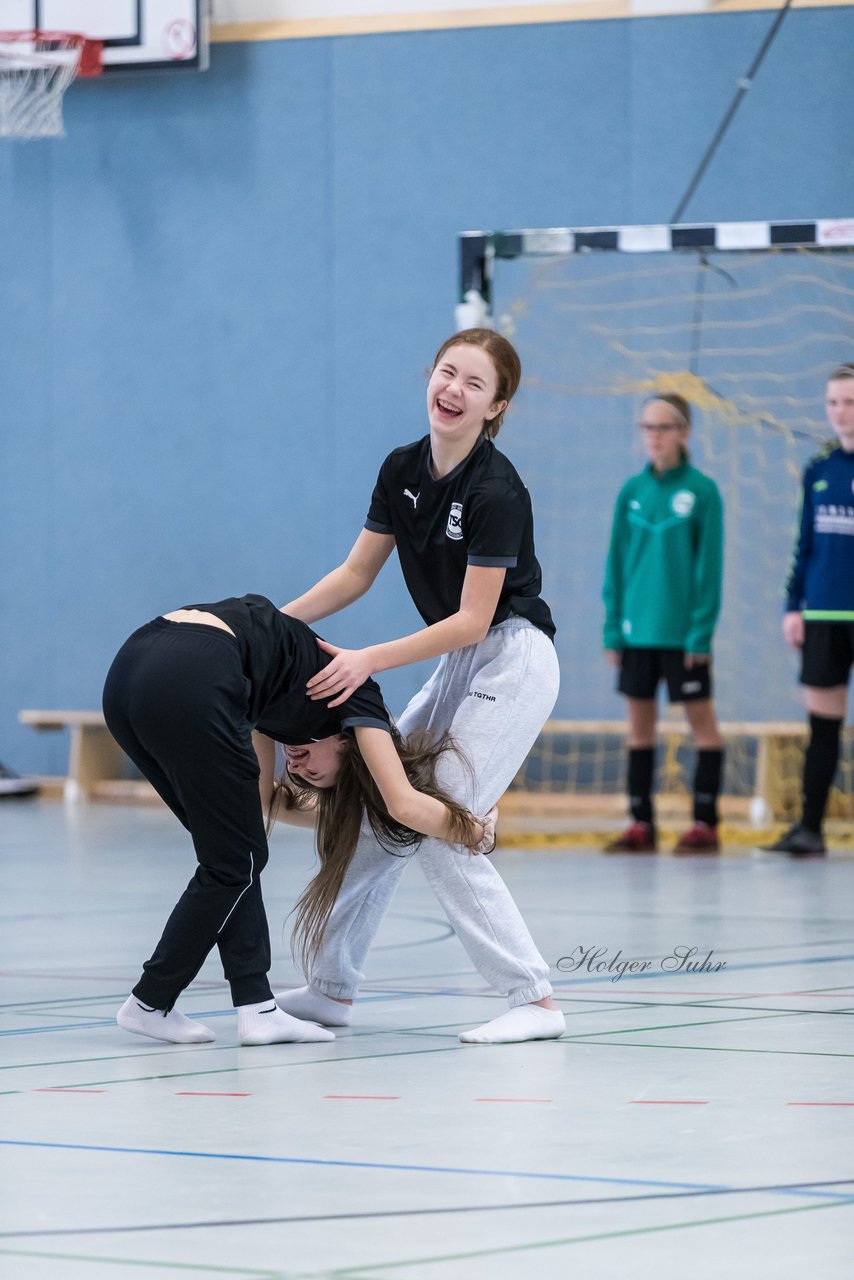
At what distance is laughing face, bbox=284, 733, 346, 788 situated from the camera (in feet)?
11.7

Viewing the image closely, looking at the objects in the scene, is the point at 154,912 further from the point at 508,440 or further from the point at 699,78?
the point at 699,78

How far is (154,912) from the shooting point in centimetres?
570

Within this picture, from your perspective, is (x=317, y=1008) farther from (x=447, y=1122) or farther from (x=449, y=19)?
(x=449, y=19)

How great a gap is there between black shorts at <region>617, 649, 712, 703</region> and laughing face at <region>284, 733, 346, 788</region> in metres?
4.30

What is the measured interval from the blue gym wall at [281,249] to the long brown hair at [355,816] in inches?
251

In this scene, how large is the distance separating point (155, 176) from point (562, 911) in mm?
6532

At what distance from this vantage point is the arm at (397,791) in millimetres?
3408

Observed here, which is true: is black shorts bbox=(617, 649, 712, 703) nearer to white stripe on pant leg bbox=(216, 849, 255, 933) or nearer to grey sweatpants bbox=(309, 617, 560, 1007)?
grey sweatpants bbox=(309, 617, 560, 1007)

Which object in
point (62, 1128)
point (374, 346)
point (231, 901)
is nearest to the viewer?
point (62, 1128)

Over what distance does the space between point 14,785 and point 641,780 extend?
167 inches

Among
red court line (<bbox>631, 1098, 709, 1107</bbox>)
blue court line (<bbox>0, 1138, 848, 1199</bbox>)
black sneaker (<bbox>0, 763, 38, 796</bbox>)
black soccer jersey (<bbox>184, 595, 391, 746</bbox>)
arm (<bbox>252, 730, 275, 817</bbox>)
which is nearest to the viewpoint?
blue court line (<bbox>0, 1138, 848, 1199</bbox>)

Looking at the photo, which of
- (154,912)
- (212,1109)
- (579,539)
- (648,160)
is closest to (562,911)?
(154,912)

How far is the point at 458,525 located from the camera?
143 inches

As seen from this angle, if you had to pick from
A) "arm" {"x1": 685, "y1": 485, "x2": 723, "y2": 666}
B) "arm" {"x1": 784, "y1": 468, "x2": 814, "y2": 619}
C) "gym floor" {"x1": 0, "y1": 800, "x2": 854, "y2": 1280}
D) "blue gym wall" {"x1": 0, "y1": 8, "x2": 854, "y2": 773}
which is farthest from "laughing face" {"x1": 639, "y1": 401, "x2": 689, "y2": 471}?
"gym floor" {"x1": 0, "y1": 800, "x2": 854, "y2": 1280}
